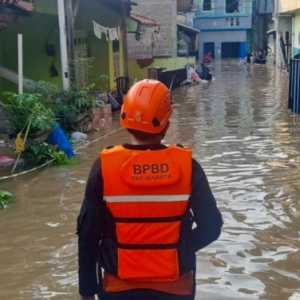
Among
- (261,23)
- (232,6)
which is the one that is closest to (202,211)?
(232,6)

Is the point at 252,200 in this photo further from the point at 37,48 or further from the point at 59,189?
the point at 37,48

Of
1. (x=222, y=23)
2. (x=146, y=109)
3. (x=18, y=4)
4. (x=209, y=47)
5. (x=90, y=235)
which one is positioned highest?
(x=222, y=23)

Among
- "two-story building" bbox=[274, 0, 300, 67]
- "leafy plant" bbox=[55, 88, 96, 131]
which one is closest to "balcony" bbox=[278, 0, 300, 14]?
"two-story building" bbox=[274, 0, 300, 67]

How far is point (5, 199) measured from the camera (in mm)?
7484

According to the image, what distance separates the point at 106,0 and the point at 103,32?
1384 mm

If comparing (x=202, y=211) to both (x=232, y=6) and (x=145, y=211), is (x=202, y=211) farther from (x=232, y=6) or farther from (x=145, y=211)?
(x=232, y=6)

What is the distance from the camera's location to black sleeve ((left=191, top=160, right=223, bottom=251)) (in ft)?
8.54

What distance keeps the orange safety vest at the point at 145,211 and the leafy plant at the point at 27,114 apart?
660 centimetres

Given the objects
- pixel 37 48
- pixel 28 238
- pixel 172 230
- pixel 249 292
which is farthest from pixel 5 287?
pixel 37 48

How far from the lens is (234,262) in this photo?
5258mm

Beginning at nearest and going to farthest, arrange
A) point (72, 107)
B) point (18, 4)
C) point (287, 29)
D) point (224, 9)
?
point (18, 4), point (72, 107), point (287, 29), point (224, 9)

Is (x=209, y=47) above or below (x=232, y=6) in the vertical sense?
below

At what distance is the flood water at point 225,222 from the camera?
4.84 m

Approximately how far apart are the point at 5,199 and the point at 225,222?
2.64 metres
